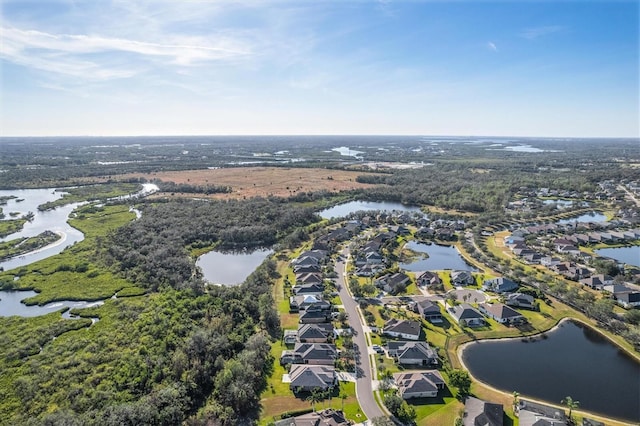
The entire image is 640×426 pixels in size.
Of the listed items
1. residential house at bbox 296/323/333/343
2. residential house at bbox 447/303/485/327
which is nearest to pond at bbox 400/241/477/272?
residential house at bbox 447/303/485/327

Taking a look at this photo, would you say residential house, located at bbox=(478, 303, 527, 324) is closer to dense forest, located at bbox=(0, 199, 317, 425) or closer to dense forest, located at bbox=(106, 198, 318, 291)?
dense forest, located at bbox=(0, 199, 317, 425)

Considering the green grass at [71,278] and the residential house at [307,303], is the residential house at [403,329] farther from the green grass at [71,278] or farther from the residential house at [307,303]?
the green grass at [71,278]

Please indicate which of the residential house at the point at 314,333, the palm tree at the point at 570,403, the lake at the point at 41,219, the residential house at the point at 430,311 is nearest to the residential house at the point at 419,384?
the residential house at the point at 314,333

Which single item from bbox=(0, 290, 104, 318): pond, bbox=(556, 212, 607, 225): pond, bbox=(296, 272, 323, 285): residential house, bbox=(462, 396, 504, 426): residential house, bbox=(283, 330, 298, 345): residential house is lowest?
bbox=(462, 396, 504, 426): residential house

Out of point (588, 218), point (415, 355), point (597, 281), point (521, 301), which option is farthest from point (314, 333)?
point (588, 218)

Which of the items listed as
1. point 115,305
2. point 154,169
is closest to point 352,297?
point 115,305
